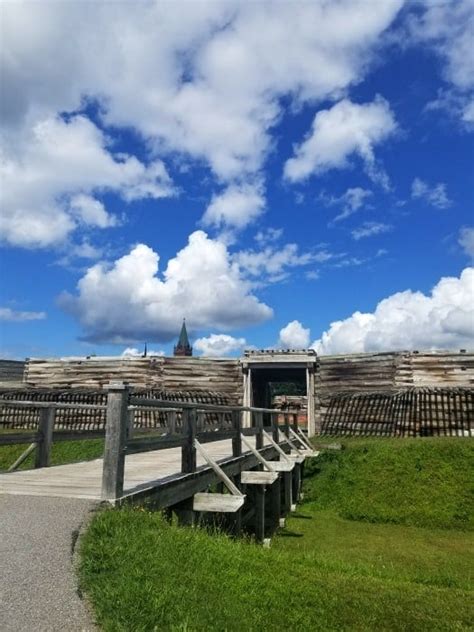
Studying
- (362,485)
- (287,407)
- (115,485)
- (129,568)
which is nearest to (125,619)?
(129,568)

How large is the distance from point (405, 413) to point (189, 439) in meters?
17.3

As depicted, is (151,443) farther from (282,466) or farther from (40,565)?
(282,466)

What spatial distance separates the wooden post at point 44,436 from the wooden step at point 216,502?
3.14 meters

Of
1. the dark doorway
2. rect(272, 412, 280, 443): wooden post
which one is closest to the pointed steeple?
the dark doorway

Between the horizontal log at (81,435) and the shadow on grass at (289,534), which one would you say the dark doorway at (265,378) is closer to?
the shadow on grass at (289,534)

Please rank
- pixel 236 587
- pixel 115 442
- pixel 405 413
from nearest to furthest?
pixel 236 587
pixel 115 442
pixel 405 413

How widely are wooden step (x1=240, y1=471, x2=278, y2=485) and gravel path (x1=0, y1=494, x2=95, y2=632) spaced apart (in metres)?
5.91

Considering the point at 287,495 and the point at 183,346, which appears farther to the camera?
the point at 183,346

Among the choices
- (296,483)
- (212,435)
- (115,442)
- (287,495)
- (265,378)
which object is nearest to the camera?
(115,442)

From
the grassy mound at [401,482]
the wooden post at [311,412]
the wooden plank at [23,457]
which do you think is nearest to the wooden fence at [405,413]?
the wooden post at [311,412]

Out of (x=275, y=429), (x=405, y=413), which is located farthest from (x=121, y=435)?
(x=405, y=413)

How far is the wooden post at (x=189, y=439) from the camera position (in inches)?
294

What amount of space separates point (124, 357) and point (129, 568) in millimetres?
25644

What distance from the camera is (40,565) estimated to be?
379 centimetres
